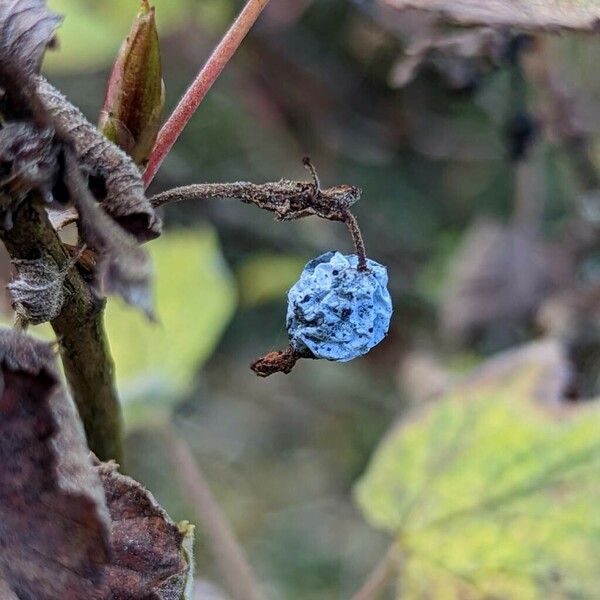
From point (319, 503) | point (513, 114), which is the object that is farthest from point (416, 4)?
point (319, 503)

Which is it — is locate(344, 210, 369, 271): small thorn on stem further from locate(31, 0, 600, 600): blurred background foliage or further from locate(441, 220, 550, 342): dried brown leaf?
locate(441, 220, 550, 342): dried brown leaf

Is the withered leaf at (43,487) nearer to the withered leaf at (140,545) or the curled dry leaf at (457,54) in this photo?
the withered leaf at (140,545)

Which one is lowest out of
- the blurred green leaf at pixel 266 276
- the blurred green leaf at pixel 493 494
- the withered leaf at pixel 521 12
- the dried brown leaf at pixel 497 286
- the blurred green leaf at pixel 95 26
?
the blurred green leaf at pixel 266 276

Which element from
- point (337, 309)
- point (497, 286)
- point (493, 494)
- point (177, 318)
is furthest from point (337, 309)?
point (497, 286)

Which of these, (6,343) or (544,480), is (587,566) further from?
(6,343)

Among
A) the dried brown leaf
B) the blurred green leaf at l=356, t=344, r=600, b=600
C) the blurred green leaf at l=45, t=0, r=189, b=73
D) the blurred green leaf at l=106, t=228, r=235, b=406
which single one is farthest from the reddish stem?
the dried brown leaf

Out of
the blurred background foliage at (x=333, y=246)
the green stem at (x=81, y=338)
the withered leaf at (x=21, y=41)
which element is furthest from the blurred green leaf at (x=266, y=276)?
the withered leaf at (x=21, y=41)
